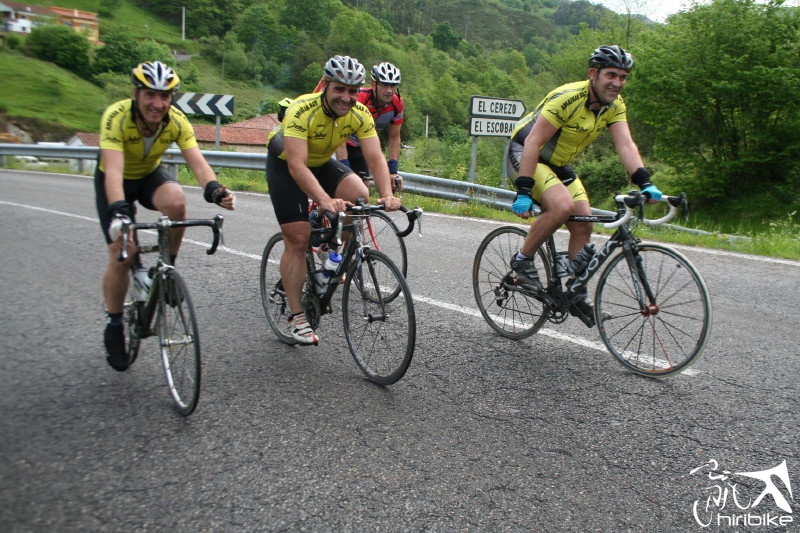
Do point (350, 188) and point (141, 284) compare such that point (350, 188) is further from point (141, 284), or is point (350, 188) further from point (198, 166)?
point (141, 284)

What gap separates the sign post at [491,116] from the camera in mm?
13500

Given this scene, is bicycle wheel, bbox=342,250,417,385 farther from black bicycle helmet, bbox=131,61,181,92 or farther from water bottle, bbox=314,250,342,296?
black bicycle helmet, bbox=131,61,181,92

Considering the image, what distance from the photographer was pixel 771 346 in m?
4.68

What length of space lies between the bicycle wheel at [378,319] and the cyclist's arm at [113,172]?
4.75 feet

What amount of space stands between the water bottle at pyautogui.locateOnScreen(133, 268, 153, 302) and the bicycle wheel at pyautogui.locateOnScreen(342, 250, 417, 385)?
47.0 inches

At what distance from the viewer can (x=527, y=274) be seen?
4895 mm

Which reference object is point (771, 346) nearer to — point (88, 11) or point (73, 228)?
point (73, 228)

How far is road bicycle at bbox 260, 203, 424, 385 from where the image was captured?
391 centimetres

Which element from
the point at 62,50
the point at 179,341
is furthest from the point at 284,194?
the point at 62,50

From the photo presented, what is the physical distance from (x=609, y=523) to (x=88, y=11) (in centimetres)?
15302

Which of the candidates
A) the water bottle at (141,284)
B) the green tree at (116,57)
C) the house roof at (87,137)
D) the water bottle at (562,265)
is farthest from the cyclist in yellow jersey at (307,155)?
the green tree at (116,57)

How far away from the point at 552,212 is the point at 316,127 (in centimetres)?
173

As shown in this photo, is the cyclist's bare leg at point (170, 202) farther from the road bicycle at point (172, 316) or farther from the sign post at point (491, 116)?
the sign post at point (491, 116)

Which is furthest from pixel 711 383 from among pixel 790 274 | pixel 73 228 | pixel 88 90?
pixel 88 90
